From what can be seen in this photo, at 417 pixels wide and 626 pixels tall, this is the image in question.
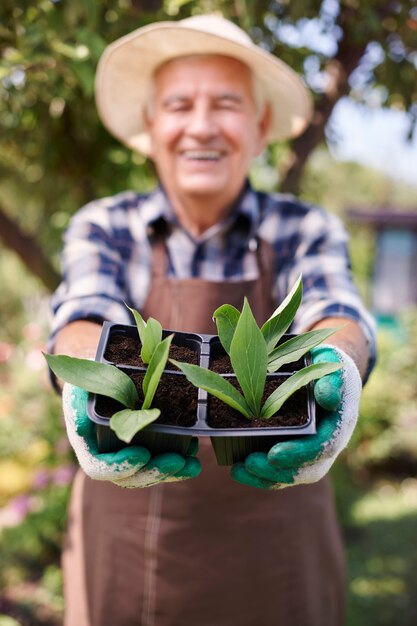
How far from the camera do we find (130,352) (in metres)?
1.13

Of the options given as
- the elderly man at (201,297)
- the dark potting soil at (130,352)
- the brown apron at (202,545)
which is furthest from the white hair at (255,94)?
the dark potting soil at (130,352)

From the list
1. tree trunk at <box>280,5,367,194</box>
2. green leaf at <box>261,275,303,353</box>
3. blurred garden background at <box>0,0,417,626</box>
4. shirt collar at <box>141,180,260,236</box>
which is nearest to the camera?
green leaf at <box>261,275,303,353</box>

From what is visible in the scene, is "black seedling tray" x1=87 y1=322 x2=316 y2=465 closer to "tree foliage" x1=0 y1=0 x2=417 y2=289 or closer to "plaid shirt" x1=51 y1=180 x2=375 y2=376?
A: "plaid shirt" x1=51 y1=180 x2=375 y2=376

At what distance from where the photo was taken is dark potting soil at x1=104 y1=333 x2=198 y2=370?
3.61 feet

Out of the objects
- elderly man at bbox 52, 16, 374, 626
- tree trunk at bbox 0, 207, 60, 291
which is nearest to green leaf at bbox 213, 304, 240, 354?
elderly man at bbox 52, 16, 374, 626

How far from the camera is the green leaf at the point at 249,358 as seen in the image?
0.99 metres

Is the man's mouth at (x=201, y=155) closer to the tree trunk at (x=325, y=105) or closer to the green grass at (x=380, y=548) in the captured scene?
the tree trunk at (x=325, y=105)

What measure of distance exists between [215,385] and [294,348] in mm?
180

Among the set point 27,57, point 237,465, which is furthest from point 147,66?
point 237,465

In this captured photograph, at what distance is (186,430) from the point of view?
96cm

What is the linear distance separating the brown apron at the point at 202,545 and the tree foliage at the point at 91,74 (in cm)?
83

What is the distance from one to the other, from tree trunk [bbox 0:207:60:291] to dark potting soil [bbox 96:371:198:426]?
76.7 inches

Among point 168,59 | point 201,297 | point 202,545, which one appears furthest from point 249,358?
point 168,59

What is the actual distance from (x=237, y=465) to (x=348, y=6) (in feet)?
7.29
